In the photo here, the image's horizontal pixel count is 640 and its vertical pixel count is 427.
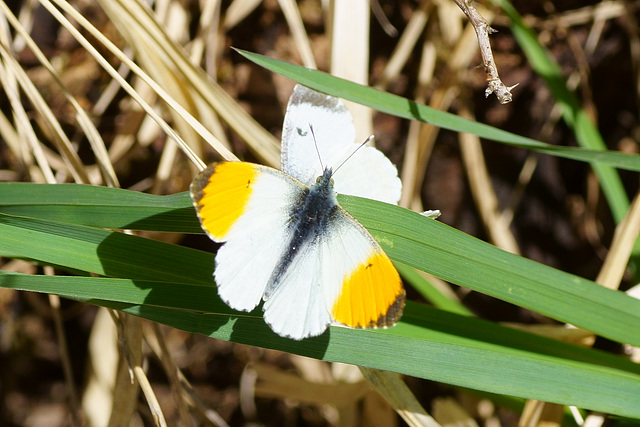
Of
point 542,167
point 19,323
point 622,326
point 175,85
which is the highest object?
point 542,167

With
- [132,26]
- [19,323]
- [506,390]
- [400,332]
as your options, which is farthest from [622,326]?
[19,323]

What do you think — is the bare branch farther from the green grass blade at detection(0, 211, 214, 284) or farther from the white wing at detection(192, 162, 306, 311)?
the green grass blade at detection(0, 211, 214, 284)

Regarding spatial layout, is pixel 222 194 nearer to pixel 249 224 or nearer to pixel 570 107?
pixel 249 224

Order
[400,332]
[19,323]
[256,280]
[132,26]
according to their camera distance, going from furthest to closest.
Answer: [19,323] < [132,26] < [400,332] < [256,280]

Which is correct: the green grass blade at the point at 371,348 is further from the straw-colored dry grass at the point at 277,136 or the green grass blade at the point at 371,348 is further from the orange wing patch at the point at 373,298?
the straw-colored dry grass at the point at 277,136

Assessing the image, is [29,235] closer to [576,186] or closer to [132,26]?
[132,26]

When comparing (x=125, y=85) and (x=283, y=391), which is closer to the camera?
(x=125, y=85)

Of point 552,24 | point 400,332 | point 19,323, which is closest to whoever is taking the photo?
point 400,332

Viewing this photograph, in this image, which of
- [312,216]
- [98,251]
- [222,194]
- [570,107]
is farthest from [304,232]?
[570,107]
